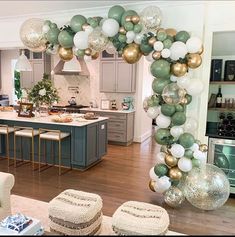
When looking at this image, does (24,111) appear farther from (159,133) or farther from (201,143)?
(201,143)

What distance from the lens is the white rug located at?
290 cm

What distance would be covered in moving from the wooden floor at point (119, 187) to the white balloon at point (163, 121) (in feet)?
3.71

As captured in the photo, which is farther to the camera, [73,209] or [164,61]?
[164,61]

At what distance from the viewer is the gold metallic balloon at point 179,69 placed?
2.98 meters

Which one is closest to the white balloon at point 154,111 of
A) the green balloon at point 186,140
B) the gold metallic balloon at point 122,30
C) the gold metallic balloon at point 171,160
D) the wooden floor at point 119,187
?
the green balloon at point 186,140

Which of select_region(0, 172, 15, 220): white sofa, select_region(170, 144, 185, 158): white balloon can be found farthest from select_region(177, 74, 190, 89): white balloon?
select_region(0, 172, 15, 220): white sofa

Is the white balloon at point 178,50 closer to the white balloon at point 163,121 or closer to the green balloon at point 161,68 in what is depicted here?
the green balloon at point 161,68

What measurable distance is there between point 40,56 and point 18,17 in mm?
3582

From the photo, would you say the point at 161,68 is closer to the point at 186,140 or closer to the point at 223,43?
the point at 186,140

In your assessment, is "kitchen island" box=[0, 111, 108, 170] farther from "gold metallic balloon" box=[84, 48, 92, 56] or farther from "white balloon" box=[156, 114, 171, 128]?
"white balloon" box=[156, 114, 171, 128]

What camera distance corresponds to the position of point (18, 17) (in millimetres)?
4469

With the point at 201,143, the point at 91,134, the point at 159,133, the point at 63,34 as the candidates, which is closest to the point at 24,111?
the point at 91,134

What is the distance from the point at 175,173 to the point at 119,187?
118cm

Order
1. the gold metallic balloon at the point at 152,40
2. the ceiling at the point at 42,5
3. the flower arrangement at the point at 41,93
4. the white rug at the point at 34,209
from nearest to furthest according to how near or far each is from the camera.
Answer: the white rug at the point at 34,209, the gold metallic balloon at the point at 152,40, the ceiling at the point at 42,5, the flower arrangement at the point at 41,93
